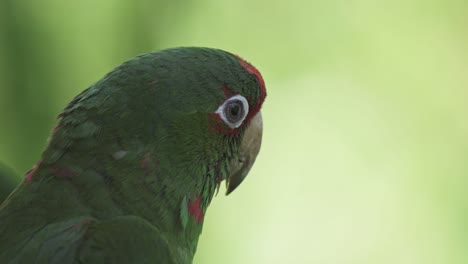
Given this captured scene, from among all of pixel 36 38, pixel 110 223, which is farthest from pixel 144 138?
pixel 36 38

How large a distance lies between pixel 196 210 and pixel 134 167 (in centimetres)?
17

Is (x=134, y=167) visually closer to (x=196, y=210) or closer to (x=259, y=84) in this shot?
(x=196, y=210)

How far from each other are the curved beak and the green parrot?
0.20ft

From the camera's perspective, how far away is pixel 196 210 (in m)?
1.30

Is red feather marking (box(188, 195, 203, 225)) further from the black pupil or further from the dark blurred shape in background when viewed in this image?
the dark blurred shape in background

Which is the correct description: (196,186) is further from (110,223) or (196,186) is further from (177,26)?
(177,26)

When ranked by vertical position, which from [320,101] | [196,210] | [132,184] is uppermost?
[132,184]

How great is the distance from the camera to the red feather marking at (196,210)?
1.28 m

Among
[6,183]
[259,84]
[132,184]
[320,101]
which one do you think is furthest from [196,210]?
[320,101]

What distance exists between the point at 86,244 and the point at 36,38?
161 centimetres

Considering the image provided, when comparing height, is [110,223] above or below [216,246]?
above

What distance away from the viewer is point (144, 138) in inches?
47.6

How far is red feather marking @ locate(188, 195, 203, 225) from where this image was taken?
1285 millimetres

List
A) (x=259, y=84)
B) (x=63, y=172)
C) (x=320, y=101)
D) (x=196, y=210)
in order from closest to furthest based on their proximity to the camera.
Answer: (x=63, y=172) < (x=196, y=210) < (x=259, y=84) < (x=320, y=101)
